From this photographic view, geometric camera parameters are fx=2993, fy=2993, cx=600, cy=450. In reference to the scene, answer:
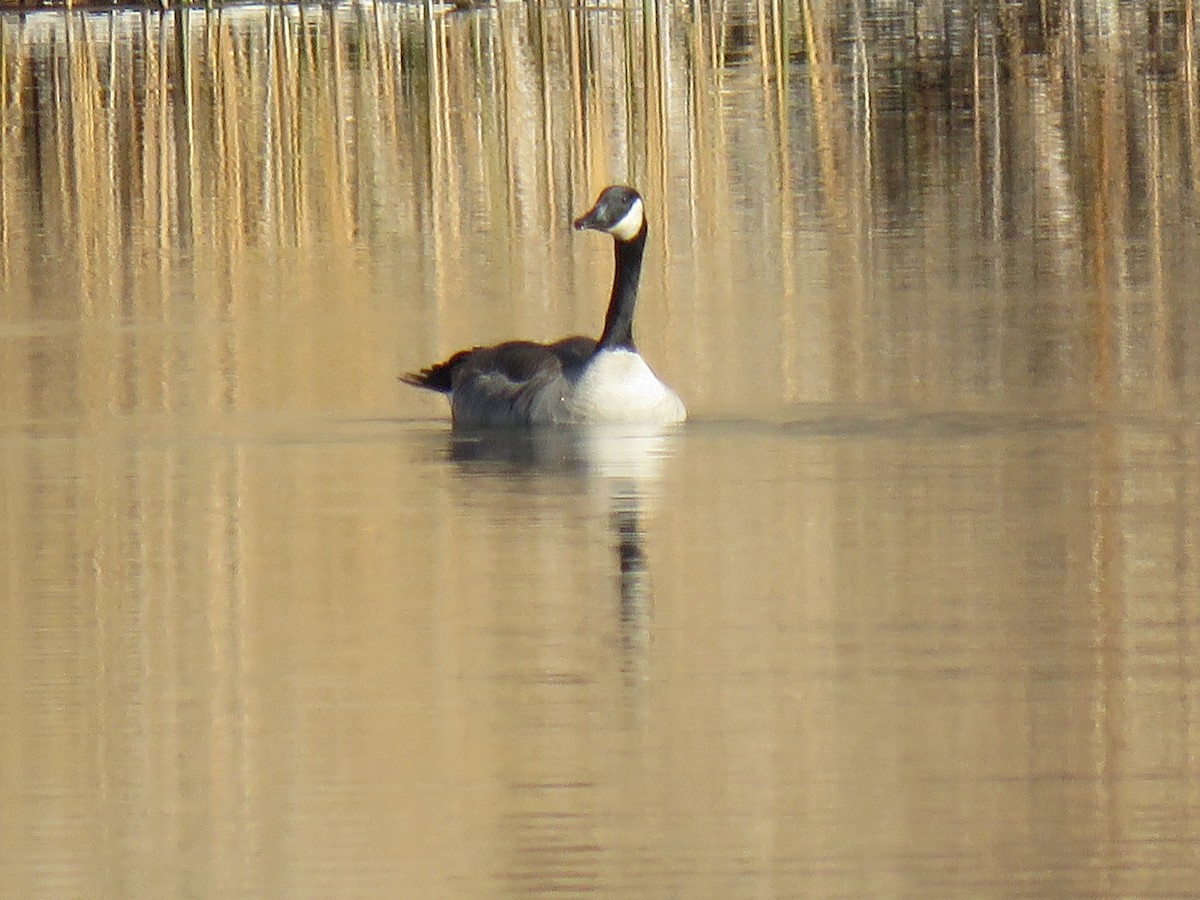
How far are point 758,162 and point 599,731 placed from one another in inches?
581

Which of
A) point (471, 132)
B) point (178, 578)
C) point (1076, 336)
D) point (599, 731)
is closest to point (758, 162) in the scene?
point (471, 132)

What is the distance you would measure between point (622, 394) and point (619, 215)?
1749mm

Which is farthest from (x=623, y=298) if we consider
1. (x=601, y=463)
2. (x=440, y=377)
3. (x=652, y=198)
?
(x=652, y=198)

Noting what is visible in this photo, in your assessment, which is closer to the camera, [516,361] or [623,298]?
[516,361]

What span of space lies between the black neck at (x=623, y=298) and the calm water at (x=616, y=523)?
18.7 inches

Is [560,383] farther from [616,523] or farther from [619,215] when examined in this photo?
[616,523]

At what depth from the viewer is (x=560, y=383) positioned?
42.7 feet

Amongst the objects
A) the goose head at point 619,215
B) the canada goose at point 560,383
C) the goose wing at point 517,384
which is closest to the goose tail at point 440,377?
the canada goose at point 560,383

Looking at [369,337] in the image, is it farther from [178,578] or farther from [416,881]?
[416,881]

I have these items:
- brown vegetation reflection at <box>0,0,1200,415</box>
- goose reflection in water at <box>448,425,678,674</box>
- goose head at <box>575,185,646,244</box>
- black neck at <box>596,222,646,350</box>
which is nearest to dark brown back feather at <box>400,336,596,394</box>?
black neck at <box>596,222,646,350</box>

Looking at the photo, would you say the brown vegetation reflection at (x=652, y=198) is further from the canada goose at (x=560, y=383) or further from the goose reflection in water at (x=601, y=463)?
the goose reflection in water at (x=601, y=463)

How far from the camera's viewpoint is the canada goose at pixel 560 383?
1258cm

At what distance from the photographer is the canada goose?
12.6 meters

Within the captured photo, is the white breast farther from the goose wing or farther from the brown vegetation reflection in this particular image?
the brown vegetation reflection
